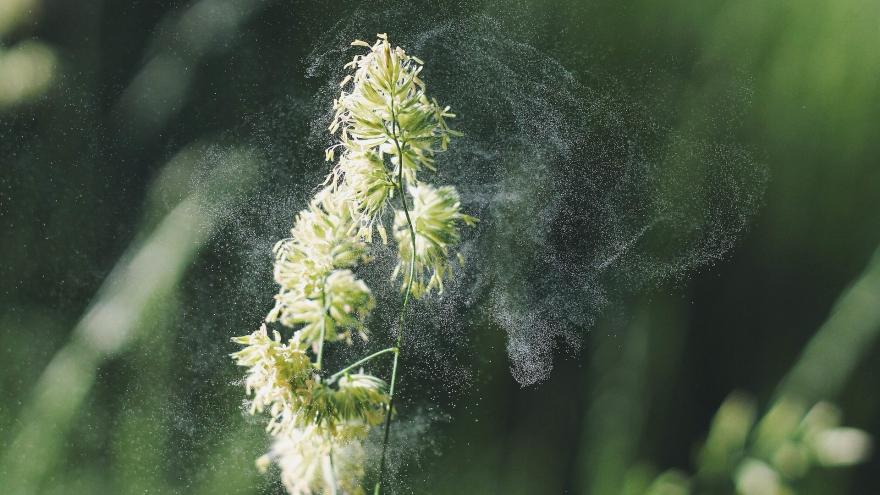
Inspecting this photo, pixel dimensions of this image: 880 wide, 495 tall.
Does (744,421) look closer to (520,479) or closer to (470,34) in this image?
(520,479)

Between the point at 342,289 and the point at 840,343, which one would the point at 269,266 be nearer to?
the point at 342,289

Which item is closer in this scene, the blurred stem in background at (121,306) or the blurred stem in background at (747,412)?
the blurred stem in background at (747,412)

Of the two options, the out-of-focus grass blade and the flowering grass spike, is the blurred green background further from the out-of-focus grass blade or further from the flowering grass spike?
the flowering grass spike

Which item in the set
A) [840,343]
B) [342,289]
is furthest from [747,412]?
[342,289]

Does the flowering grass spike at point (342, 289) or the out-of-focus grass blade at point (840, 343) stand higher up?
the flowering grass spike at point (342, 289)

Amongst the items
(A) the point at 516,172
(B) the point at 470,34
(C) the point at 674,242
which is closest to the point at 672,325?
(C) the point at 674,242

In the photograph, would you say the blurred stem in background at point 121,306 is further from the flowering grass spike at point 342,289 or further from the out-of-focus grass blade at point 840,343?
the out-of-focus grass blade at point 840,343

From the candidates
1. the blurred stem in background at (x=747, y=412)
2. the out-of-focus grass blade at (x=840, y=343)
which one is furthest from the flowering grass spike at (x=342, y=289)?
the out-of-focus grass blade at (x=840, y=343)

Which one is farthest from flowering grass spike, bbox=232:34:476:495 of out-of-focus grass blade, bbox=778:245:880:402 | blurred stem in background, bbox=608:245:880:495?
out-of-focus grass blade, bbox=778:245:880:402
